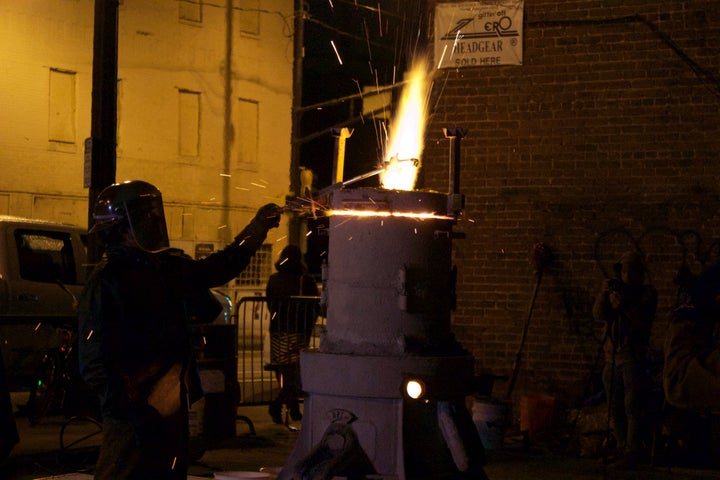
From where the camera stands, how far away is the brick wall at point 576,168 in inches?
433

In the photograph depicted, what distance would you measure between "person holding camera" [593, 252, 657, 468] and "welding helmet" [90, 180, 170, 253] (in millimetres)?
5344

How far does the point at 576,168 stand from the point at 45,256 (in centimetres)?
665

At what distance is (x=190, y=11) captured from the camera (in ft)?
105

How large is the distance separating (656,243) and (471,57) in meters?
2.72

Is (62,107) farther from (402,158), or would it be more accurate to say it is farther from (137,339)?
(137,339)

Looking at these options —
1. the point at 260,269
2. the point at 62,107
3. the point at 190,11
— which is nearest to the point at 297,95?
Answer: the point at 190,11

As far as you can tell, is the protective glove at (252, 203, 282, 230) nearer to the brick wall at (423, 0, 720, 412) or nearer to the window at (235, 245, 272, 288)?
the brick wall at (423, 0, 720, 412)

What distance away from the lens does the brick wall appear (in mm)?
11008

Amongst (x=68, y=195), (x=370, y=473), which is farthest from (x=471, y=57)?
(x=68, y=195)

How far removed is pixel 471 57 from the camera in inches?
462

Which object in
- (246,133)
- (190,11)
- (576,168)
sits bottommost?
(576,168)

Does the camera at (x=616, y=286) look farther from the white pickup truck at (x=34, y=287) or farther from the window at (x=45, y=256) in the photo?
the window at (x=45, y=256)

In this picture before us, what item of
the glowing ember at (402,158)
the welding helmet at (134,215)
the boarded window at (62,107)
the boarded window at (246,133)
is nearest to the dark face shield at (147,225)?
the welding helmet at (134,215)

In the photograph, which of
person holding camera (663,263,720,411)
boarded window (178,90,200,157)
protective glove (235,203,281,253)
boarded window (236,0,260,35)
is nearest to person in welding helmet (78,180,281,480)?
protective glove (235,203,281,253)
